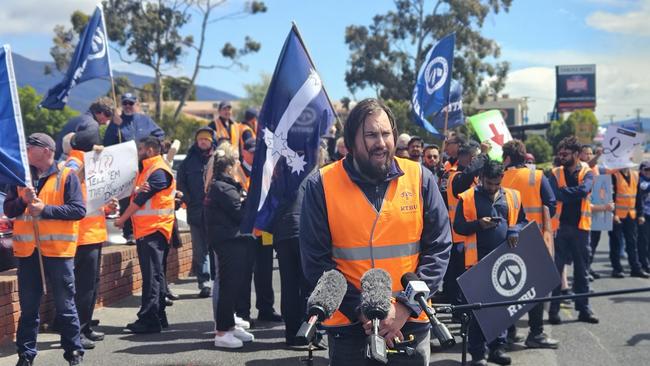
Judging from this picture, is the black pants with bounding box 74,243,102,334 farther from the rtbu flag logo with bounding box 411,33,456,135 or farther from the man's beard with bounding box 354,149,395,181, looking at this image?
the rtbu flag logo with bounding box 411,33,456,135

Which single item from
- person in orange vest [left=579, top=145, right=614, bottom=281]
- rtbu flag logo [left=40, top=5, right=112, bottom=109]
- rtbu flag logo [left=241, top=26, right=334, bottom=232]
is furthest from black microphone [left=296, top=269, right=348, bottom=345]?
person in orange vest [left=579, top=145, right=614, bottom=281]

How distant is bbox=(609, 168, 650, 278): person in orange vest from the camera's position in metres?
12.5

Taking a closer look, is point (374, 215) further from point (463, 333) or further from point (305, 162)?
point (305, 162)

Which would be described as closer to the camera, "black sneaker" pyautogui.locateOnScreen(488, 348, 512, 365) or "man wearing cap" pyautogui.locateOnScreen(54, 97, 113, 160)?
"black sneaker" pyautogui.locateOnScreen(488, 348, 512, 365)

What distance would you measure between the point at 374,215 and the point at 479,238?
332 centimetres

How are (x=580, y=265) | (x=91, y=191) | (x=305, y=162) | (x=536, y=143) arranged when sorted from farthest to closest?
(x=536, y=143) → (x=580, y=265) → (x=91, y=191) → (x=305, y=162)

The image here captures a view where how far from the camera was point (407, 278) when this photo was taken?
11.6 feet

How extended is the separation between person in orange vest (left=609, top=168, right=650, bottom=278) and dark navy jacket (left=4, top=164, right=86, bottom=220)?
9252 millimetres

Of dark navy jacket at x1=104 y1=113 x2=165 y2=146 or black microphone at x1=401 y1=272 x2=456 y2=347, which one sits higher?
dark navy jacket at x1=104 y1=113 x2=165 y2=146

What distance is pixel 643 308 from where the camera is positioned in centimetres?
958

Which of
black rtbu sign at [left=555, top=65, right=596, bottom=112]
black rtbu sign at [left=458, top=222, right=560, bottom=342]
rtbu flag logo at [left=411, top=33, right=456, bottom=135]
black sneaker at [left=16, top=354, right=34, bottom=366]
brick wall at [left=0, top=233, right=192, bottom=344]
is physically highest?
black rtbu sign at [left=555, top=65, right=596, bottom=112]

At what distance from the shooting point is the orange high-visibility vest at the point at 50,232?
241 inches

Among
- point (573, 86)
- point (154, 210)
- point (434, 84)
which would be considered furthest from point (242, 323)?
point (573, 86)

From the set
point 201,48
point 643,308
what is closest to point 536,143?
point 201,48
